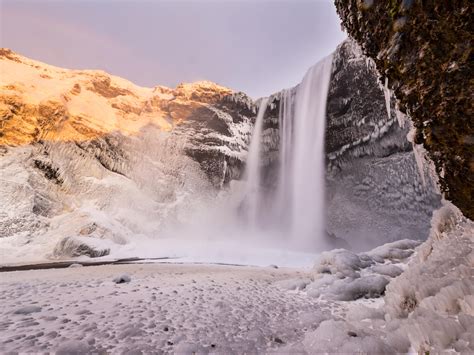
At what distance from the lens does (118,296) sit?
351 centimetres

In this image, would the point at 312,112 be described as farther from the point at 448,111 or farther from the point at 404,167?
the point at 448,111

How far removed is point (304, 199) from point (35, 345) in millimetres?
17147

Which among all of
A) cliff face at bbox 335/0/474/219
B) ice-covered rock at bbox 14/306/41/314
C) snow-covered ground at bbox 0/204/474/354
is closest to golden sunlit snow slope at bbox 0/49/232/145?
snow-covered ground at bbox 0/204/474/354

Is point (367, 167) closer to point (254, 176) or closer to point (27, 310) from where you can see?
point (254, 176)

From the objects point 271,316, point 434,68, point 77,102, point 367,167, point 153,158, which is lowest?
point 271,316

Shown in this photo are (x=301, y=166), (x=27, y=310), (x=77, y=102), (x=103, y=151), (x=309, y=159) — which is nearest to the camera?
(x=27, y=310)

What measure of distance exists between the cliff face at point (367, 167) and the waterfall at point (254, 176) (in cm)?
581

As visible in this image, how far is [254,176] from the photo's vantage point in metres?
21.6

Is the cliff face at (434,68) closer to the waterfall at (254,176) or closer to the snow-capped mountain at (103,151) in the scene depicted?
the snow-capped mountain at (103,151)

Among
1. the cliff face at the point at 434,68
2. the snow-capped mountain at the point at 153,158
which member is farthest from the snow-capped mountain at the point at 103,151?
the cliff face at the point at 434,68

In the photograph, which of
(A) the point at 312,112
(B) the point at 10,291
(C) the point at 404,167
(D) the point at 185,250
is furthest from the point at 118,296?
(A) the point at 312,112

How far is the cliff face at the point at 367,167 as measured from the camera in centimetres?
1413

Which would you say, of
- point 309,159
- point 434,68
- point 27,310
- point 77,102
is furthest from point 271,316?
point 77,102

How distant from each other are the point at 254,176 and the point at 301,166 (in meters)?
4.56
